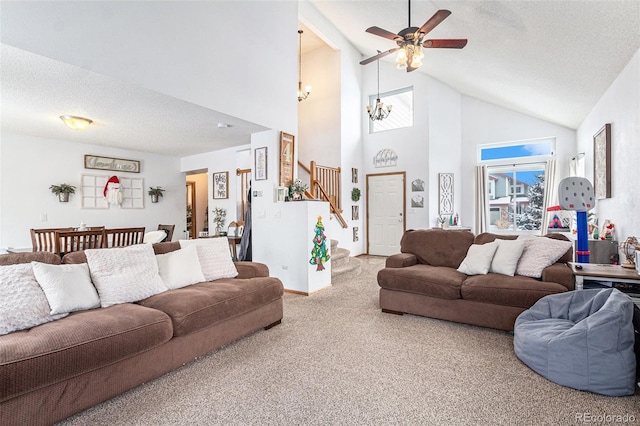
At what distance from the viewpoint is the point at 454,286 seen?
306 cm

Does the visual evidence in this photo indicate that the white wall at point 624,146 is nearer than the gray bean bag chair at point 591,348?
No

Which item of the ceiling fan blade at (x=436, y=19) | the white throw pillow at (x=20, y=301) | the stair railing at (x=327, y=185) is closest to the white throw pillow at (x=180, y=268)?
the white throw pillow at (x=20, y=301)

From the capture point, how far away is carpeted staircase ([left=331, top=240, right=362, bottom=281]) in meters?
5.40

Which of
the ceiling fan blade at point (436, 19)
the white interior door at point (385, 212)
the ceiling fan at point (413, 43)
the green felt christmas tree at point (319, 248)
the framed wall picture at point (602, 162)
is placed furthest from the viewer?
the white interior door at point (385, 212)

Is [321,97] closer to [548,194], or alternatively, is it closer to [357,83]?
[357,83]

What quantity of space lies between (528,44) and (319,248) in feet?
11.8

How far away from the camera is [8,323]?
1842mm

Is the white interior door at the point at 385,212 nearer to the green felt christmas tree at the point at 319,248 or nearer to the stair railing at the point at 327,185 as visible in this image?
the stair railing at the point at 327,185

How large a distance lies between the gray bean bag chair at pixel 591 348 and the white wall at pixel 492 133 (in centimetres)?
546

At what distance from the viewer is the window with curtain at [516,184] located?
6824 mm

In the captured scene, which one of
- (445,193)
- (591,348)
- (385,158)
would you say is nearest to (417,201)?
(445,193)

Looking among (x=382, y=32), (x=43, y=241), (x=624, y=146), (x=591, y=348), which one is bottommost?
(x=591, y=348)

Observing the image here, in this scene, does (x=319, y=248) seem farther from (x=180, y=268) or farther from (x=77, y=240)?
(x=77, y=240)

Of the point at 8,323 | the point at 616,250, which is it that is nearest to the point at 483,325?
the point at 616,250
